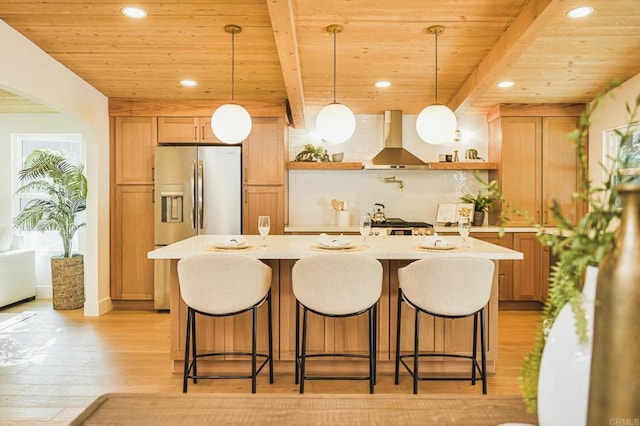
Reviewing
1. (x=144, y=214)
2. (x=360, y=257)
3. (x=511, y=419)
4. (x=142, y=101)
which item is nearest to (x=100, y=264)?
(x=144, y=214)

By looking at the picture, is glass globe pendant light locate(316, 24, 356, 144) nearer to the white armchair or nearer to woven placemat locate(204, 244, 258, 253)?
woven placemat locate(204, 244, 258, 253)

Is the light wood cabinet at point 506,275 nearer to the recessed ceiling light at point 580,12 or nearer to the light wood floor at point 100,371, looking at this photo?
the light wood floor at point 100,371

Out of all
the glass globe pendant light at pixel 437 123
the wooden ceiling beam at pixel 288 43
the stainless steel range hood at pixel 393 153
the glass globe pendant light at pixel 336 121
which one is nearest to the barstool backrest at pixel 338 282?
the glass globe pendant light at pixel 336 121

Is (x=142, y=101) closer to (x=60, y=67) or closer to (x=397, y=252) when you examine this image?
(x=60, y=67)

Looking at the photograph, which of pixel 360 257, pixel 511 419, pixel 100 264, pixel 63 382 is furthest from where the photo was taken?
pixel 100 264

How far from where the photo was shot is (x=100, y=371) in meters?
3.23

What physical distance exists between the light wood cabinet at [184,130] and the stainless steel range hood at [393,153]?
6.02ft

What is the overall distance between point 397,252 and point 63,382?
2.29m

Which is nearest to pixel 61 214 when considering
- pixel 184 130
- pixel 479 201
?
pixel 184 130

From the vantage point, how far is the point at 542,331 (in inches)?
31.8

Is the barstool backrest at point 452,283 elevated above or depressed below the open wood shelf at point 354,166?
below

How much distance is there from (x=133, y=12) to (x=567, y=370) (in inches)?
129

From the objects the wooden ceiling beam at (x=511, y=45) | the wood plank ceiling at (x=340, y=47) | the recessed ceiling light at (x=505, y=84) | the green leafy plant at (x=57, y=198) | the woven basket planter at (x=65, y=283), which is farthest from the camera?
the green leafy plant at (x=57, y=198)

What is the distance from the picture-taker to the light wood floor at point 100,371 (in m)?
2.78
